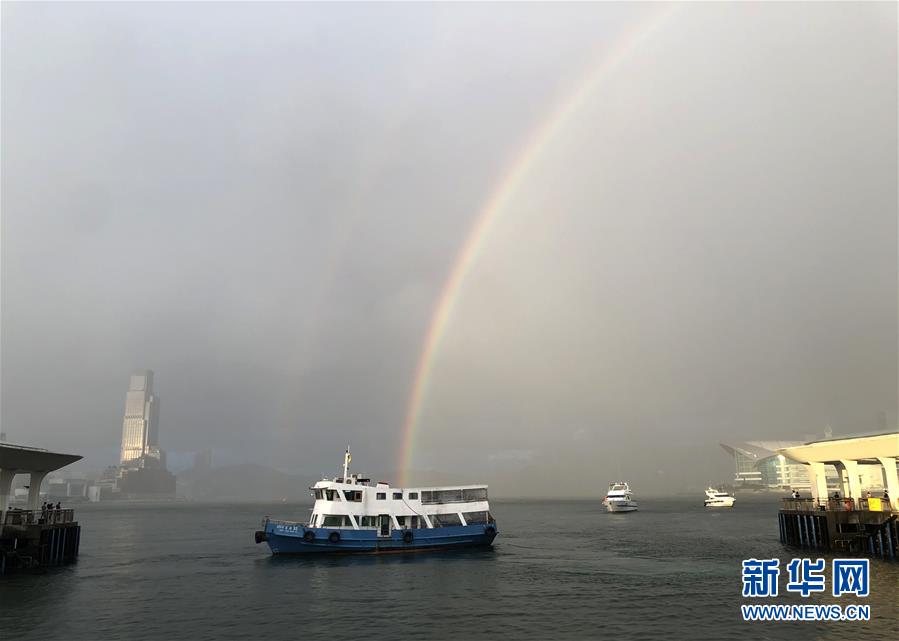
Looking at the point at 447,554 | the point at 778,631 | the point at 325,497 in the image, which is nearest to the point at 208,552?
the point at 325,497

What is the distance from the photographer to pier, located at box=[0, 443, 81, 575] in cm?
6350

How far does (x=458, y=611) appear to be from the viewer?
45812mm

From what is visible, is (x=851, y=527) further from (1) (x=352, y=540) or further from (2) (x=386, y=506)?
(1) (x=352, y=540)

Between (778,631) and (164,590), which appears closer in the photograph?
(778,631)

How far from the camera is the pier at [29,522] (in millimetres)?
63500

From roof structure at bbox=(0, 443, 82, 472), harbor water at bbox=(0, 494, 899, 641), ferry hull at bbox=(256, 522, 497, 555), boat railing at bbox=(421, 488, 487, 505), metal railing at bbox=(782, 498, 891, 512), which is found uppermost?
roof structure at bbox=(0, 443, 82, 472)

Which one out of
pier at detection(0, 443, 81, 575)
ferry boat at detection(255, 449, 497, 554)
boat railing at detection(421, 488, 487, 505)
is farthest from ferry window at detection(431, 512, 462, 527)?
pier at detection(0, 443, 81, 575)

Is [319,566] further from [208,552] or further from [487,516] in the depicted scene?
[208,552]

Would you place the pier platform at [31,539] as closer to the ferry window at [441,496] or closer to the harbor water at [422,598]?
the harbor water at [422,598]

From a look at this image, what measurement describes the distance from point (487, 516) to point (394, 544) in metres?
14.6

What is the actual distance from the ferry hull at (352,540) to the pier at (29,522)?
924 inches

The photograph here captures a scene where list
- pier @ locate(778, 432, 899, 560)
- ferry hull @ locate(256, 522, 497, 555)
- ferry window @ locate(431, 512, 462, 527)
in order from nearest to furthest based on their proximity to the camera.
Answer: pier @ locate(778, 432, 899, 560)
ferry hull @ locate(256, 522, 497, 555)
ferry window @ locate(431, 512, 462, 527)

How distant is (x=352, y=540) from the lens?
7150cm

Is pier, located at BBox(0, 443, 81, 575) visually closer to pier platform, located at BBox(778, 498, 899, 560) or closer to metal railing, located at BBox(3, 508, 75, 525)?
metal railing, located at BBox(3, 508, 75, 525)
